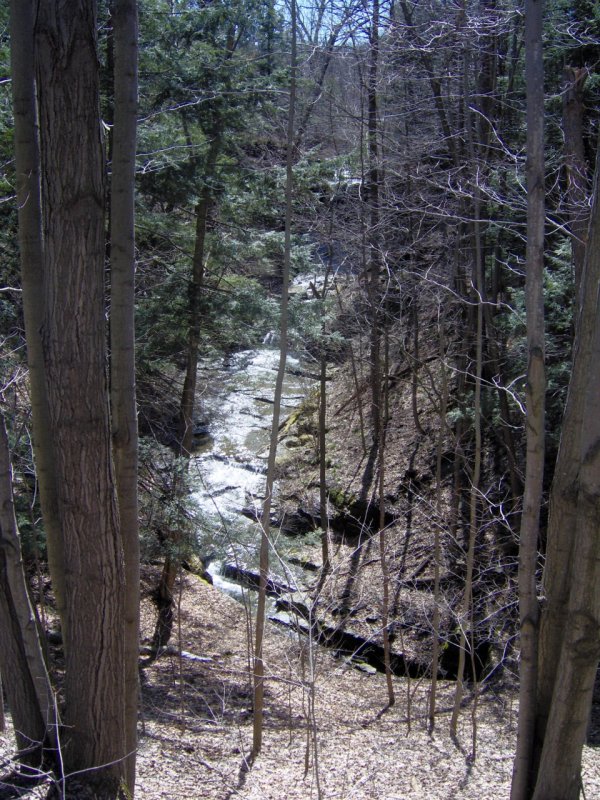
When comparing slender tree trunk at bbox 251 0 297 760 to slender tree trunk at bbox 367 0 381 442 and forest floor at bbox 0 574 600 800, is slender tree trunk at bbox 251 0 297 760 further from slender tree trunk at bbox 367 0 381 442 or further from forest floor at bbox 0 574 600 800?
slender tree trunk at bbox 367 0 381 442

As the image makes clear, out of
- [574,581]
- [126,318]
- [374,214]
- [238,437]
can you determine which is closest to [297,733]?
[574,581]

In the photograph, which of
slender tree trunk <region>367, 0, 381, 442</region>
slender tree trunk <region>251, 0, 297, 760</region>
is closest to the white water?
slender tree trunk <region>367, 0, 381, 442</region>

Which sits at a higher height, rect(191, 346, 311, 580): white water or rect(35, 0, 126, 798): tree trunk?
rect(35, 0, 126, 798): tree trunk

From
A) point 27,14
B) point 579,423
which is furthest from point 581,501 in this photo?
point 27,14

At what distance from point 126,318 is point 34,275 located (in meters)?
0.67

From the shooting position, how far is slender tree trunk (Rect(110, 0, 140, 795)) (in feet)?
16.2

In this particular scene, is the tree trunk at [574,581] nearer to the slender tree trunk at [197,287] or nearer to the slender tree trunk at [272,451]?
the slender tree trunk at [272,451]

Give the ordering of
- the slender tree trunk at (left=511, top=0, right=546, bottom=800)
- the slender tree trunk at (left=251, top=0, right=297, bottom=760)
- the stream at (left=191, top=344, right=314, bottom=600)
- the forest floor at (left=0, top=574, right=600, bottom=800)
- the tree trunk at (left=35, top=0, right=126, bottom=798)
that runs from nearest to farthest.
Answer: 1. the tree trunk at (left=35, top=0, right=126, bottom=798)
2. the slender tree trunk at (left=511, top=0, right=546, bottom=800)
3. the forest floor at (left=0, top=574, right=600, bottom=800)
4. the slender tree trunk at (left=251, top=0, right=297, bottom=760)
5. the stream at (left=191, top=344, right=314, bottom=600)

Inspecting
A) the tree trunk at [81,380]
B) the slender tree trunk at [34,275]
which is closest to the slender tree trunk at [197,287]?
the slender tree trunk at [34,275]

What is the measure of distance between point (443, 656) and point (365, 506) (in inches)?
164

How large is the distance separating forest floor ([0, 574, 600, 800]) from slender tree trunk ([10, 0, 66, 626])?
1.55 meters

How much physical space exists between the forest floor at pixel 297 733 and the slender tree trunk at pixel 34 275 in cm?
155

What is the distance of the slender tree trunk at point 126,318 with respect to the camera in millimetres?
4941

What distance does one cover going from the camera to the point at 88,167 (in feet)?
14.1
